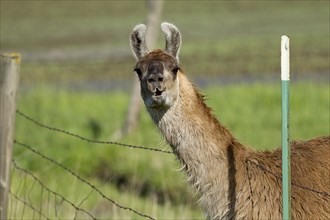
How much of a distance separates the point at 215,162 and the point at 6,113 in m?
1.85

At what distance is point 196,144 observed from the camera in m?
7.46

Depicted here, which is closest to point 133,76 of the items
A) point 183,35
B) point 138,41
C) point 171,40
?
point 138,41

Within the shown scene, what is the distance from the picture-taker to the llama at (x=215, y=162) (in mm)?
7332

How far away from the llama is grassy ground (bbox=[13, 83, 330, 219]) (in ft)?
9.41

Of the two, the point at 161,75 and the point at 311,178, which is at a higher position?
the point at 161,75

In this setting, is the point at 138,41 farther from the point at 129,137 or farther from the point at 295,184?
the point at 129,137

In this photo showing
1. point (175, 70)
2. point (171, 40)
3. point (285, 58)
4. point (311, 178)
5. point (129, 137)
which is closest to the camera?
point (285, 58)

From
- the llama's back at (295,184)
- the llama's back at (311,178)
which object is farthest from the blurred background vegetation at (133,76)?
the llama's back at (311,178)

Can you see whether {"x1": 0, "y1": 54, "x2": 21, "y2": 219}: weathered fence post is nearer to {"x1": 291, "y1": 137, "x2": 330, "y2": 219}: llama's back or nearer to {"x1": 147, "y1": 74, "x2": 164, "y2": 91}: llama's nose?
{"x1": 147, "y1": 74, "x2": 164, "y2": 91}: llama's nose

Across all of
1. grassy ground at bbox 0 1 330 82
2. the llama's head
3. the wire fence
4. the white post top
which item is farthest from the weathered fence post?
grassy ground at bbox 0 1 330 82

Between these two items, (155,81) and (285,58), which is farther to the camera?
(155,81)

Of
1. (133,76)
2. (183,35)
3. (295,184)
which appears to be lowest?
(295,184)

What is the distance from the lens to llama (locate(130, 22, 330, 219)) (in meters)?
7.33

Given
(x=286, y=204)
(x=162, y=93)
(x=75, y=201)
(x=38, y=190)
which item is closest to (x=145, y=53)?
(x=162, y=93)
